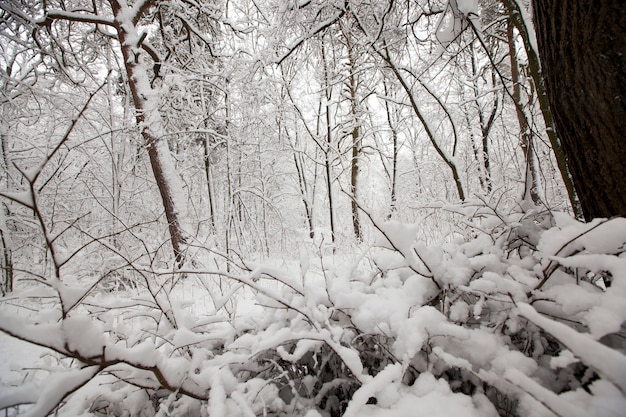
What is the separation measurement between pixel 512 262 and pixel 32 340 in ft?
3.41

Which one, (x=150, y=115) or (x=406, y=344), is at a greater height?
(x=150, y=115)

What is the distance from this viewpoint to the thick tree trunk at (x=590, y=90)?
0.68 metres

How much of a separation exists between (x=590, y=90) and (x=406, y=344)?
82 cm

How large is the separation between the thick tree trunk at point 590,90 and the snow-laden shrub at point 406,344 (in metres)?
0.15

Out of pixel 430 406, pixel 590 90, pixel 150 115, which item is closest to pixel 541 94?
pixel 590 90

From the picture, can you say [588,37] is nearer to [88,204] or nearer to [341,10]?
[341,10]

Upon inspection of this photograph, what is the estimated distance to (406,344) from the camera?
22.1 inches

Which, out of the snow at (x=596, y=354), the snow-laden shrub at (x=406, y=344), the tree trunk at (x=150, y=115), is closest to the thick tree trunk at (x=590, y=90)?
the snow-laden shrub at (x=406, y=344)

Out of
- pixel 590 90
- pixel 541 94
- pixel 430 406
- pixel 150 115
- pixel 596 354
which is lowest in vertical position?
pixel 430 406

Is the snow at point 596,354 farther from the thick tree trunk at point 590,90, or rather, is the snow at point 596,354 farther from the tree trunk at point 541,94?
the tree trunk at point 541,94

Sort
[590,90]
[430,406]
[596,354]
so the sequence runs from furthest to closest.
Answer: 1. [590,90]
2. [430,406]
3. [596,354]

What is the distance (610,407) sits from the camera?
0.35 m

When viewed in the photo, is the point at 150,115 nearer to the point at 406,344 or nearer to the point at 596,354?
the point at 406,344

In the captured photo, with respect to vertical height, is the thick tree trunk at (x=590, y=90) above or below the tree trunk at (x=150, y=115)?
below
